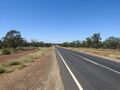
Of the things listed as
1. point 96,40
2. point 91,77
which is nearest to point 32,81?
point 91,77

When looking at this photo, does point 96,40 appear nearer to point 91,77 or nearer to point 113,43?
point 113,43

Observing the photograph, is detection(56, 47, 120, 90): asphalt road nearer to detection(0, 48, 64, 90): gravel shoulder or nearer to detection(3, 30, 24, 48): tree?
detection(0, 48, 64, 90): gravel shoulder

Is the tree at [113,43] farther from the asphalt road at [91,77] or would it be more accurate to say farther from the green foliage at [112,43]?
the asphalt road at [91,77]

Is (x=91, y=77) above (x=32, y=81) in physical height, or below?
above

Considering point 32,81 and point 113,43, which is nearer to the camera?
point 32,81

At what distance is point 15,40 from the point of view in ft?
393

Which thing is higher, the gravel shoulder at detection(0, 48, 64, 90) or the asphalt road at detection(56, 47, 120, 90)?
the asphalt road at detection(56, 47, 120, 90)

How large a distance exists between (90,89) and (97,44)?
138426 millimetres

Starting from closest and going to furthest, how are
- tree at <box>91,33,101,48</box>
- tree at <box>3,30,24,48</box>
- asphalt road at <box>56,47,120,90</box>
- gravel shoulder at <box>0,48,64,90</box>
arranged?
asphalt road at <box>56,47,120,90</box>
gravel shoulder at <box>0,48,64,90</box>
tree at <box>3,30,24,48</box>
tree at <box>91,33,101,48</box>

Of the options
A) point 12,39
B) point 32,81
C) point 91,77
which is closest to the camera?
point 32,81

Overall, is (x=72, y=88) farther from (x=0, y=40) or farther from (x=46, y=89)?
(x=0, y=40)

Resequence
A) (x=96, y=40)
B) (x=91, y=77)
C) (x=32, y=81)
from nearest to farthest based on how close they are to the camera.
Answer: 1. (x=32, y=81)
2. (x=91, y=77)
3. (x=96, y=40)

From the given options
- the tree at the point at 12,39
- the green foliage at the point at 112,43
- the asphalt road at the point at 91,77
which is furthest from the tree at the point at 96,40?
the asphalt road at the point at 91,77

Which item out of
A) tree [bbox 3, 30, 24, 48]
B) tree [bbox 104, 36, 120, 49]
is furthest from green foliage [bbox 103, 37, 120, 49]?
tree [bbox 3, 30, 24, 48]
